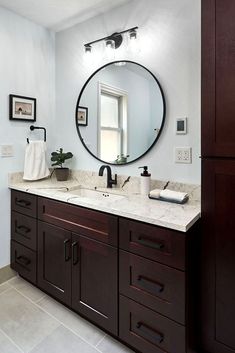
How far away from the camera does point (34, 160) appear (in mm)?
2262

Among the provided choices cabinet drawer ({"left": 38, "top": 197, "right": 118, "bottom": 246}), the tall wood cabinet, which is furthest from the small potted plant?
the tall wood cabinet

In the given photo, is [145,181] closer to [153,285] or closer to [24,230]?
[153,285]

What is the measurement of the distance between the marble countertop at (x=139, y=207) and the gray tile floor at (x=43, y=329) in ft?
2.77

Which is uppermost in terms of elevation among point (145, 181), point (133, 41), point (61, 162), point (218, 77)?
point (133, 41)

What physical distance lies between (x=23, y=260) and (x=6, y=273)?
0.91ft

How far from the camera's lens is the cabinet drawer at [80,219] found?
1456 millimetres

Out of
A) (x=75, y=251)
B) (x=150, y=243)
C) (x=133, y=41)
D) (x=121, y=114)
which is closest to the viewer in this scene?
(x=150, y=243)

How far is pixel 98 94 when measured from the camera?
217 centimetres

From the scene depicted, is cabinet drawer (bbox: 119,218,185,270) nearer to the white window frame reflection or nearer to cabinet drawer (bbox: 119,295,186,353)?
cabinet drawer (bbox: 119,295,186,353)

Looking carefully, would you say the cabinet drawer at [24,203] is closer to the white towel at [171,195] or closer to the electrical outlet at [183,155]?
the white towel at [171,195]

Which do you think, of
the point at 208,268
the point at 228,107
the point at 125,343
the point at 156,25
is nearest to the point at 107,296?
the point at 125,343

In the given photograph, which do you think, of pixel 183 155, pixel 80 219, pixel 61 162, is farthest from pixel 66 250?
pixel 183 155

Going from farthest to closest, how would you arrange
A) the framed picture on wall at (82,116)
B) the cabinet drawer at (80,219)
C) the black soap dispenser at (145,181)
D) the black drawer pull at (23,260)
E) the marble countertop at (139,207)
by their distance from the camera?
the framed picture on wall at (82,116), the black drawer pull at (23,260), the black soap dispenser at (145,181), the cabinet drawer at (80,219), the marble countertop at (139,207)

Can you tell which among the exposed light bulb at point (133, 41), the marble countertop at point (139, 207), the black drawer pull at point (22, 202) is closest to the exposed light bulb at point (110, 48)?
the exposed light bulb at point (133, 41)
